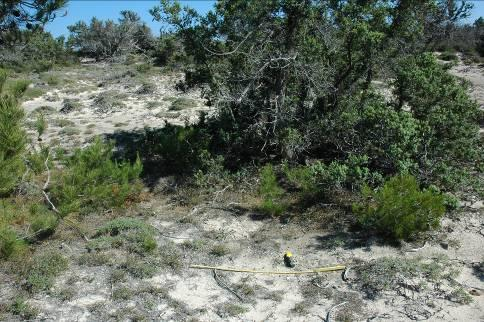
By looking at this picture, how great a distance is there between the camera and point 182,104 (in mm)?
15633

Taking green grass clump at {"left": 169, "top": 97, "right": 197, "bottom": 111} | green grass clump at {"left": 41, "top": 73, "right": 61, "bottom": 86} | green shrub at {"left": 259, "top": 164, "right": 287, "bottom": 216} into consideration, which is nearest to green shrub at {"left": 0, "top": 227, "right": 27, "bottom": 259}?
green shrub at {"left": 259, "top": 164, "right": 287, "bottom": 216}

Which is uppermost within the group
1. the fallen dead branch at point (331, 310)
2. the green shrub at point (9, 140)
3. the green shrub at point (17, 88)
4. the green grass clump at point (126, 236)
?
the green shrub at point (17, 88)

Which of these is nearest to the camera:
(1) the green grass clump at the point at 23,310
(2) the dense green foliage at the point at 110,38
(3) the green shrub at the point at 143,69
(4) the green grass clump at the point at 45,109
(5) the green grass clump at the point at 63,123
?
(1) the green grass clump at the point at 23,310

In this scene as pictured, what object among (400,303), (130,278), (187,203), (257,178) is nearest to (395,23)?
(257,178)

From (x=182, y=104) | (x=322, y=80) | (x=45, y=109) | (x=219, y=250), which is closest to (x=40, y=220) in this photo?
(x=219, y=250)

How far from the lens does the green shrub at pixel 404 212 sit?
640cm

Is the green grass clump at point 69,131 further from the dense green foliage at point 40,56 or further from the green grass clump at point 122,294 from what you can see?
the dense green foliage at point 40,56

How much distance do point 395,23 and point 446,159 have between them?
307 cm

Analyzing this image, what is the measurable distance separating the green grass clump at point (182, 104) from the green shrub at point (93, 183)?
23.0ft

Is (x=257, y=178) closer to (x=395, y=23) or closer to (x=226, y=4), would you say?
(x=226, y=4)

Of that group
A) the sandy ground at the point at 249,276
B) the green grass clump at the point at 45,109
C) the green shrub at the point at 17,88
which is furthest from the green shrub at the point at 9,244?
the green grass clump at the point at 45,109

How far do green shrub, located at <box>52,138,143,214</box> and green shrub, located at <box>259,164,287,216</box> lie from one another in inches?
89.7

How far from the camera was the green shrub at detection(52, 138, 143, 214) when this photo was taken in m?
7.07

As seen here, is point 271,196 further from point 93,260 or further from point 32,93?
point 32,93
